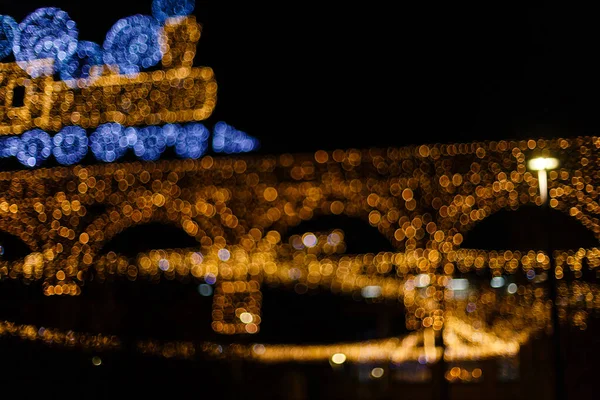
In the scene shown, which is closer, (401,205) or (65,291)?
(65,291)

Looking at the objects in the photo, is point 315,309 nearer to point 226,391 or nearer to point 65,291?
point 65,291

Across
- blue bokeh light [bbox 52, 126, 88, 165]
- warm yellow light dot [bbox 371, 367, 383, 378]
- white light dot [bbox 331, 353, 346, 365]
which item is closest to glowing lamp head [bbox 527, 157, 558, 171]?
warm yellow light dot [bbox 371, 367, 383, 378]

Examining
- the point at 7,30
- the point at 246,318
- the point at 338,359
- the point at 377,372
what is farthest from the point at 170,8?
the point at 246,318

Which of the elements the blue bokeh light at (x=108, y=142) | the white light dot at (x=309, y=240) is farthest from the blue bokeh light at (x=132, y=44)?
the white light dot at (x=309, y=240)

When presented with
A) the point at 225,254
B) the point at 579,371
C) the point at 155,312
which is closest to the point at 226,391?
the point at 155,312

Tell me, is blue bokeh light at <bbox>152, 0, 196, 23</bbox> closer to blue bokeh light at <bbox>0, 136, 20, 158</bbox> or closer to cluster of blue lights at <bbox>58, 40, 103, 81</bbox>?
cluster of blue lights at <bbox>58, 40, 103, 81</bbox>

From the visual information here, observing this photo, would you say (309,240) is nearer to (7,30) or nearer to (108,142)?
(108,142)
